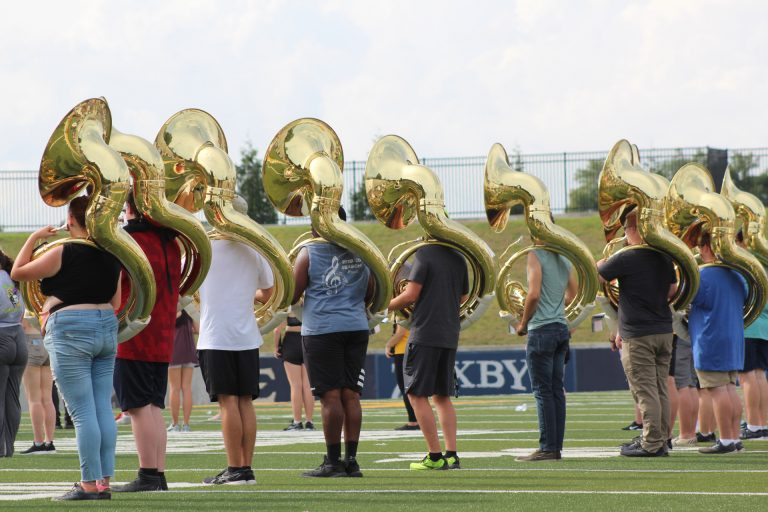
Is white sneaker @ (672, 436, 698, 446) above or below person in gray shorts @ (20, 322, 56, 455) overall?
below

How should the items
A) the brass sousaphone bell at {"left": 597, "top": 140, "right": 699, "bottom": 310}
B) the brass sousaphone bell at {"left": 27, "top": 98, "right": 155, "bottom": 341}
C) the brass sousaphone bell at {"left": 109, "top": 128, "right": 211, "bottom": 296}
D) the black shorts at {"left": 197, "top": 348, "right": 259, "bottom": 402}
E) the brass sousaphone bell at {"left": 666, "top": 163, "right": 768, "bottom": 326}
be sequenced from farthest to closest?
the brass sousaphone bell at {"left": 666, "top": 163, "right": 768, "bottom": 326} < the brass sousaphone bell at {"left": 597, "top": 140, "right": 699, "bottom": 310} < the black shorts at {"left": 197, "top": 348, "right": 259, "bottom": 402} < the brass sousaphone bell at {"left": 109, "top": 128, "right": 211, "bottom": 296} < the brass sousaphone bell at {"left": 27, "top": 98, "right": 155, "bottom": 341}

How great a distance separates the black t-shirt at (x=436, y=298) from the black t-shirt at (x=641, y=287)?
1.34 m

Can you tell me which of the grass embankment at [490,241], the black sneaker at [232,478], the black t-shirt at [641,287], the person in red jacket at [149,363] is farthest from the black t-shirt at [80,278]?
the grass embankment at [490,241]

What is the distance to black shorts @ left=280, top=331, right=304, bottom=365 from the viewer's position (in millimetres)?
15969

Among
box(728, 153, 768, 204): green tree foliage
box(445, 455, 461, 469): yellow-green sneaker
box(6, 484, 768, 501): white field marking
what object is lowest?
box(445, 455, 461, 469): yellow-green sneaker

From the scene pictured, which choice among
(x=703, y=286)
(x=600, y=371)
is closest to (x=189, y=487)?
(x=703, y=286)

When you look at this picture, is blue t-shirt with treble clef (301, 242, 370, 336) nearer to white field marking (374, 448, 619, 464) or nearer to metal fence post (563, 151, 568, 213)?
white field marking (374, 448, 619, 464)

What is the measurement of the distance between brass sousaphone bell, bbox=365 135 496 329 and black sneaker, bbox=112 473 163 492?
2756 mm

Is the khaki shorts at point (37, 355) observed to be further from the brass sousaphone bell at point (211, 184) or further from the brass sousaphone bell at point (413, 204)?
the brass sousaphone bell at point (211, 184)

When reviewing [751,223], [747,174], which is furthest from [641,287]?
[747,174]

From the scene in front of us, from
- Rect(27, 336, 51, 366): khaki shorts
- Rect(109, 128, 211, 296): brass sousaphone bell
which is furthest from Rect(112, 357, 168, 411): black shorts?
Rect(27, 336, 51, 366): khaki shorts

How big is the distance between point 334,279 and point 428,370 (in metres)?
1.04

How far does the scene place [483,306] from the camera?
1152 cm

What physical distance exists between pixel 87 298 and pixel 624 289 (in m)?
4.71
